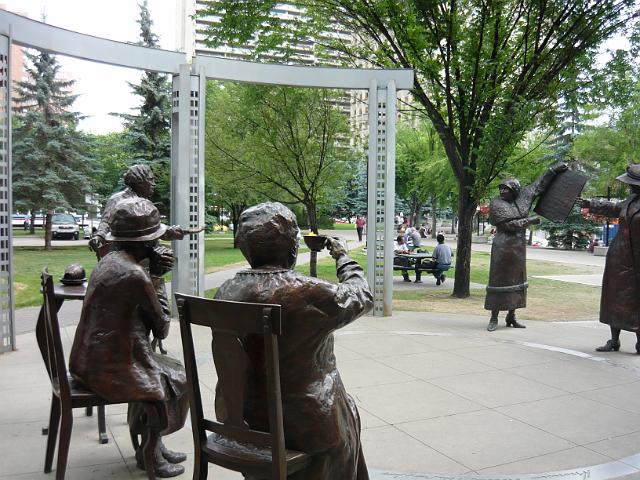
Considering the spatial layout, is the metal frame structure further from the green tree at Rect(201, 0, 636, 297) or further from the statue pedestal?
the statue pedestal

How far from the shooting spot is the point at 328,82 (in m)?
9.84

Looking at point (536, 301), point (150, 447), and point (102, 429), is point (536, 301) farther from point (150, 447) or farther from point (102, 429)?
point (150, 447)

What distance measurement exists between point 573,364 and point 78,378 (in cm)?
552

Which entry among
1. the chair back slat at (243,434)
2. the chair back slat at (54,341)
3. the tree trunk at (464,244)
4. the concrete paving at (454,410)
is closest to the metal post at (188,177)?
the concrete paving at (454,410)

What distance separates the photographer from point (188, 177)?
9.25 meters

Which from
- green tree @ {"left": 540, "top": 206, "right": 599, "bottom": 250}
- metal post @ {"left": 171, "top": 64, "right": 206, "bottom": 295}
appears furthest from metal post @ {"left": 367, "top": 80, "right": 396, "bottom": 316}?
green tree @ {"left": 540, "top": 206, "right": 599, "bottom": 250}

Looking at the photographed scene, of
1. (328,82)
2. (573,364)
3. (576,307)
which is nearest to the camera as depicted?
(573,364)

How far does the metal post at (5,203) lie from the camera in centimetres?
700

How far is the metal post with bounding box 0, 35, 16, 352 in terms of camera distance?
7.00m

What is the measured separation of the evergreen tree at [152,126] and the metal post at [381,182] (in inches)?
657

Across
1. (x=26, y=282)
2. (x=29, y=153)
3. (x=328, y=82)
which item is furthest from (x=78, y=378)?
(x=29, y=153)

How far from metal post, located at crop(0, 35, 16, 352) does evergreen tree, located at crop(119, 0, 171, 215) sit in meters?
17.9

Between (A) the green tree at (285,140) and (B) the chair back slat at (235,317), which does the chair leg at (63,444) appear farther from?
(A) the green tree at (285,140)

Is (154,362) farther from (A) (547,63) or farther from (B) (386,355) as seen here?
(A) (547,63)
